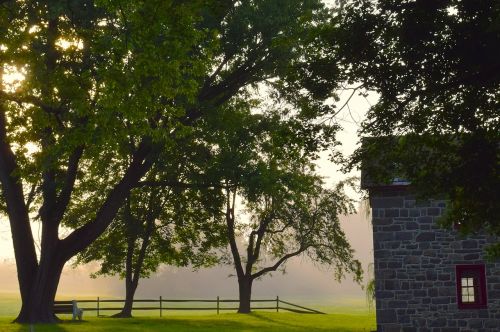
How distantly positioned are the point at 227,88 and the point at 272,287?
13379cm

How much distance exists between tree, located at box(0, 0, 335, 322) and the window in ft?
27.5

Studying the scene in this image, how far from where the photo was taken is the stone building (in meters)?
21.4

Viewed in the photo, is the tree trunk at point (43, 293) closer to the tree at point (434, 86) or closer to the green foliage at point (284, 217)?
the green foliage at point (284, 217)

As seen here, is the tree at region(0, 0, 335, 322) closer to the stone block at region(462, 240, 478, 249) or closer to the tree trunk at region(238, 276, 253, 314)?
the stone block at region(462, 240, 478, 249)

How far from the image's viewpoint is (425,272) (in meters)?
21.7

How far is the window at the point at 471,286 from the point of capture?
21609mm

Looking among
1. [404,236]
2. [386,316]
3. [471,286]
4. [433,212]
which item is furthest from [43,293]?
[471,286]

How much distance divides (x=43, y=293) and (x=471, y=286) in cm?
1488

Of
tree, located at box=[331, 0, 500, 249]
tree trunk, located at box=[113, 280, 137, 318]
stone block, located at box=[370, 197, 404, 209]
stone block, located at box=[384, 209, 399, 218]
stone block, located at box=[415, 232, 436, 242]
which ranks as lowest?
tree trunk, located at box=[113, 280, 137, 318]

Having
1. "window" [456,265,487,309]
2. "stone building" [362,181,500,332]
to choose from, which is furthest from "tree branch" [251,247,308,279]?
"window" [456,265,487,309]

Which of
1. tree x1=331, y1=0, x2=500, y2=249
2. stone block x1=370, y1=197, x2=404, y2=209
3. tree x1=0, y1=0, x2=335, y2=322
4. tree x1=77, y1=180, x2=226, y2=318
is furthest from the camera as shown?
tree x1=77, y1=180, x2=226, y2=318

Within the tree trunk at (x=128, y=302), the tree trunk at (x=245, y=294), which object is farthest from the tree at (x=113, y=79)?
the tree trunk at (x=245, y=294)

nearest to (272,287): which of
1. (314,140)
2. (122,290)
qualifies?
(122,290)

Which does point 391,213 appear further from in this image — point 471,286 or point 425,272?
point 471,286
